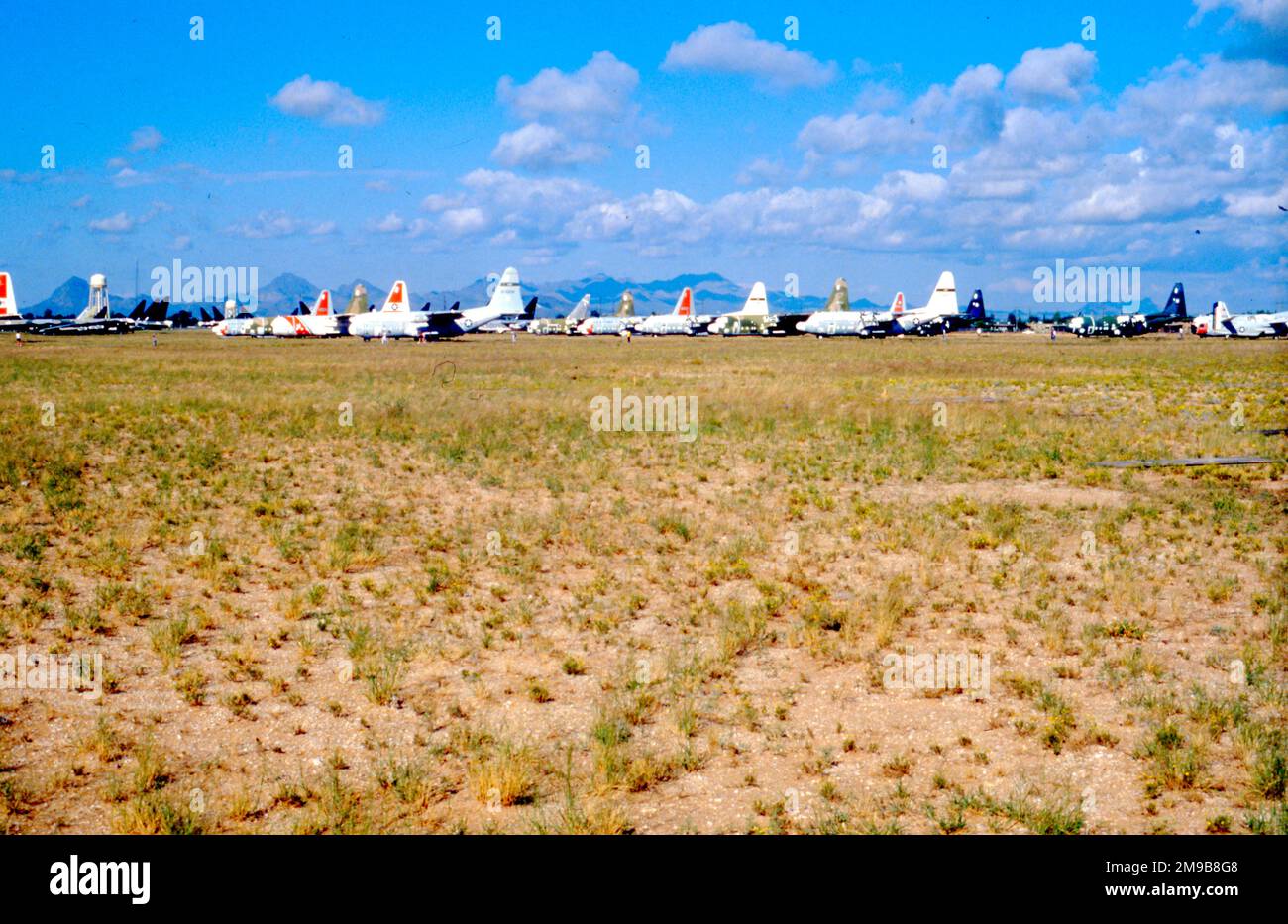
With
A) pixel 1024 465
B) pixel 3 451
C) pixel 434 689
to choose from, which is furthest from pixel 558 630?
pixel 3 451

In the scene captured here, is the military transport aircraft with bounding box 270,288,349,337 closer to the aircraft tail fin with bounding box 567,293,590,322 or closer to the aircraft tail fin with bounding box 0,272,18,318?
the aircraft tail fin with bounding box 0,272,18,318

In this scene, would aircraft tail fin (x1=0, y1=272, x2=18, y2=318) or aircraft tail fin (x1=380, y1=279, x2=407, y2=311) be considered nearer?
aircraft tail fin (x1=0, y1=272, x2=18, y2=318)

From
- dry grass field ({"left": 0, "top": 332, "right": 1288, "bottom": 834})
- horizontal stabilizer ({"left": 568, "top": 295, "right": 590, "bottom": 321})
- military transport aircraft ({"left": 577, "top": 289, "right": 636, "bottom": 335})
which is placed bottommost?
dry grass field ({"left": 0, "top": 332, "right": 1288, "bottom": 834})

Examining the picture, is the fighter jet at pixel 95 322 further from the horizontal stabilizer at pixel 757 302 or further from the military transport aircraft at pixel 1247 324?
the military transport aircraft at pixel 1247 324

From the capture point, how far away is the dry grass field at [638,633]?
6.72m

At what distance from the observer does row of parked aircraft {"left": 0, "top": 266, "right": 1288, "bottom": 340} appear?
352ft

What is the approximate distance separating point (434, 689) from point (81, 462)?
1682 cm

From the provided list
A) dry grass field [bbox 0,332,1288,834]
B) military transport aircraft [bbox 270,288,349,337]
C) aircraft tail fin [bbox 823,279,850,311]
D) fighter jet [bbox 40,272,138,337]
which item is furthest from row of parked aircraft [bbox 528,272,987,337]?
dry grass field [bbox 0,332,1288,834]

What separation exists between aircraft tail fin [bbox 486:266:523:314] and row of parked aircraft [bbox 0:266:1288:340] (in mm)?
134

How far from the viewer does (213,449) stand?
2377 centimetres

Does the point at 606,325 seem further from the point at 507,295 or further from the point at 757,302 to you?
the point at 507,295

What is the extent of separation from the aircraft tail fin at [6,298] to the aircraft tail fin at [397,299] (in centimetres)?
3875

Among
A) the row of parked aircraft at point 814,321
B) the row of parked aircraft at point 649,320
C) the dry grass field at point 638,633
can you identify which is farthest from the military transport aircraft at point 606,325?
the dry grass field at point 638,633
